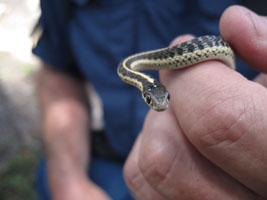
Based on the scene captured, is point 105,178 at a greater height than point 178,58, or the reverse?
point 178,58

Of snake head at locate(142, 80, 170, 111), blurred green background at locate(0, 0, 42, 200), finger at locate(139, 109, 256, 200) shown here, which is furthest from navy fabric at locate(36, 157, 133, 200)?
snake head at locate(142, 80, 170, 111)

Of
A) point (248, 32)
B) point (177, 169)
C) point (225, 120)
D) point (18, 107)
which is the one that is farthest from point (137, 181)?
point (18, 107)

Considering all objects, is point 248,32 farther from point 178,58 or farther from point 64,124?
point 64,124

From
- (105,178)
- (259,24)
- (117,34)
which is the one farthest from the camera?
(105,178)

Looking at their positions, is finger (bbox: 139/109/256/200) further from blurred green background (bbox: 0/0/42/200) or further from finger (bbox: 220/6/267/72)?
blurred green background (bbox: 0/0/42/200)

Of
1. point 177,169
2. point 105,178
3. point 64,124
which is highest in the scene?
point 177,169

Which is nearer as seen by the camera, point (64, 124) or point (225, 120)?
point (225, 120)

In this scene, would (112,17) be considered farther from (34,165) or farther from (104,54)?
(34,165)
